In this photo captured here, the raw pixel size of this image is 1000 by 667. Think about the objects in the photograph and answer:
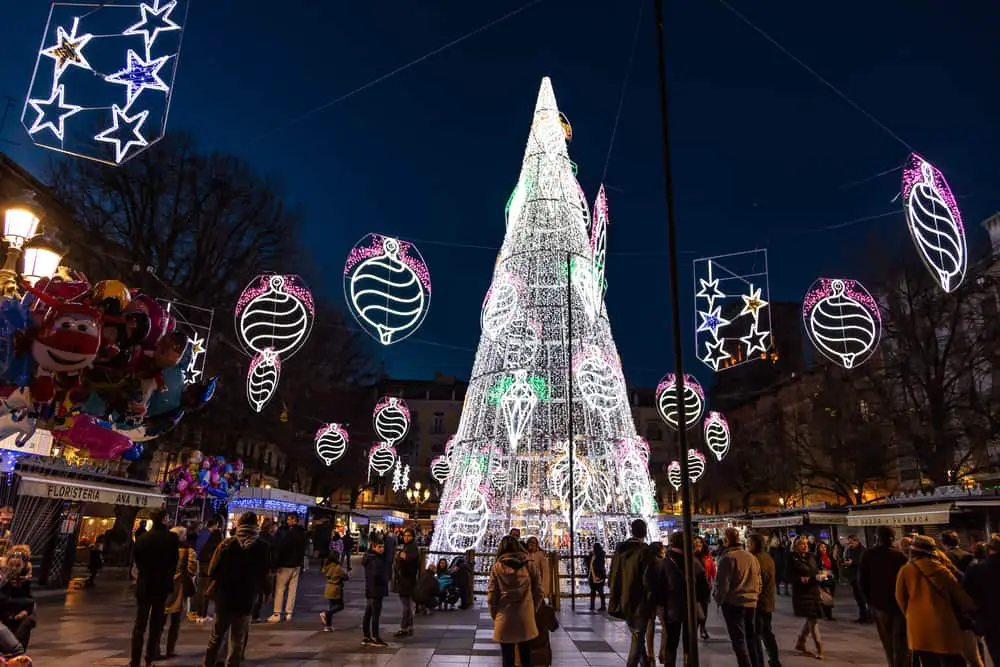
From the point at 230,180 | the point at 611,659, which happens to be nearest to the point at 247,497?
the point at 230,180

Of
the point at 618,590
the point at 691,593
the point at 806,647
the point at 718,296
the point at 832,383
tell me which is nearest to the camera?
the point at 691,593

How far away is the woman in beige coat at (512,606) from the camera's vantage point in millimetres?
5836

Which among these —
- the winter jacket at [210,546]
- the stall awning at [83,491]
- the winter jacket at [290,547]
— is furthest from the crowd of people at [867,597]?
the stall awning at [83,491]

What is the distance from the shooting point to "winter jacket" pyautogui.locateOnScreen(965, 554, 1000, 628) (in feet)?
18.5

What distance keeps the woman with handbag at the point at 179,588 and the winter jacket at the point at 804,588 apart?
8265 millimetres

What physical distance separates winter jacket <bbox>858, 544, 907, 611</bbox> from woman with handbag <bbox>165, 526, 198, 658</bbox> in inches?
308

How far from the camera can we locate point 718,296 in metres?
13.8

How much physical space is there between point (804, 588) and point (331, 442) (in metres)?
24.3

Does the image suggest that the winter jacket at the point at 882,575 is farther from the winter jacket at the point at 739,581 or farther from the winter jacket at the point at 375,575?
the winter jacket at the point at 375,575

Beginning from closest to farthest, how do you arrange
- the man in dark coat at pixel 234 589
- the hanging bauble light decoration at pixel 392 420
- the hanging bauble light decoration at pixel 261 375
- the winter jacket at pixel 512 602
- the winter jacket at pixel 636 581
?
1. the winter jacket at pixel 512 602
2. the man in dark coat at pixel 234 589
3. the winter jacket at pixel 636 581
4. the hanging bauble light decoration at pixel 261 375
5. the hanging bauble light decoration at pixel 392 420

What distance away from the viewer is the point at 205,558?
1102cm

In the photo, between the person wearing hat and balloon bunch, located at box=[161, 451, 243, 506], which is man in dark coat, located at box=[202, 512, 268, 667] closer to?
the person wearing hat

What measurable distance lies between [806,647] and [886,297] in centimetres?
2020

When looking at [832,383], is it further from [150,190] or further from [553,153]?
[150,190]
